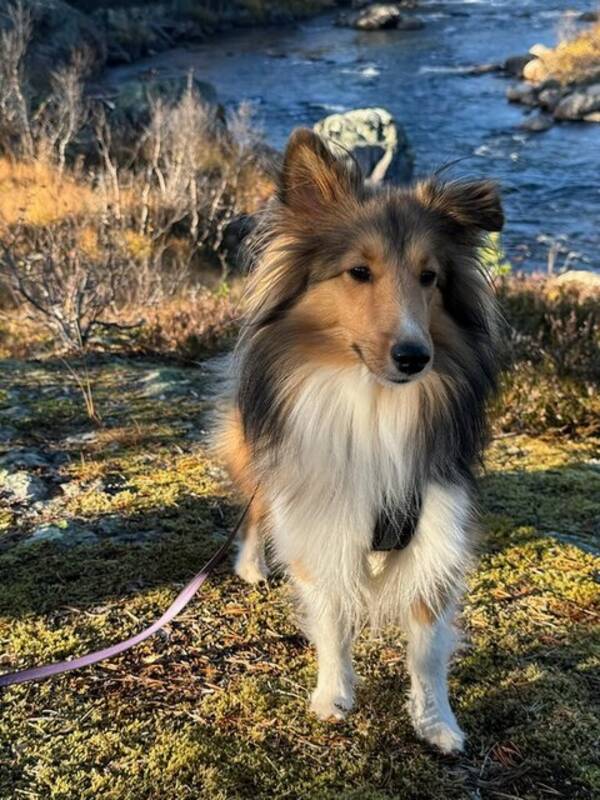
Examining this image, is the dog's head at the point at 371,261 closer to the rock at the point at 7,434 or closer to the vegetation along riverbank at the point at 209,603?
the vegetation along riverbank at the point at 209,603

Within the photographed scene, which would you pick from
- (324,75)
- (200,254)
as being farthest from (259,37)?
(200,254)

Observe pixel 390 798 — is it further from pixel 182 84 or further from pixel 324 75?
pixel 324 75

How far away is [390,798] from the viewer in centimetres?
233

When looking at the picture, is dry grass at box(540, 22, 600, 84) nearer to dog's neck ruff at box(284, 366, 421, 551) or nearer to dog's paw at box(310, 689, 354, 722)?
dog's neck ruff at box(284, 366, 421, 551)

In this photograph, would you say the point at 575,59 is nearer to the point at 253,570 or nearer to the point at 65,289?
the point at 65,289

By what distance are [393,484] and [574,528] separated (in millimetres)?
1703

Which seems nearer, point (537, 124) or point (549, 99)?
point (537, 124)

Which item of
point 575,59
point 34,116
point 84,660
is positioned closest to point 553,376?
point 84,660

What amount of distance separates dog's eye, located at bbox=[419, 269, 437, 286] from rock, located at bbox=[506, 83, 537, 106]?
26234 mm

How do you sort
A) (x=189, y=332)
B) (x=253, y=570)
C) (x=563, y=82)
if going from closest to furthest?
(x=253, y=570) → (x=189, y=332) → (x=563, y=82)

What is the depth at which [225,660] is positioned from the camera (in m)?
2.85

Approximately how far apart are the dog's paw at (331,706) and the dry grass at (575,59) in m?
28.4

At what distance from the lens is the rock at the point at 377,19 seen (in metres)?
40.6

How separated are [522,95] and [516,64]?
374 centimetres
